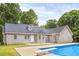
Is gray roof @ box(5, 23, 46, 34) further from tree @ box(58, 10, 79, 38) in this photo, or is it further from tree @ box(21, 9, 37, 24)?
tree @ box(58, 10, 79, 38)

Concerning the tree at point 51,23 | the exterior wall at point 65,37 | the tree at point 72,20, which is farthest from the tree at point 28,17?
the exterior wall at point 65,37

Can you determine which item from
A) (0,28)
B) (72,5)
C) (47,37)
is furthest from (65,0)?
(0,28)

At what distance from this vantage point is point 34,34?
525cm

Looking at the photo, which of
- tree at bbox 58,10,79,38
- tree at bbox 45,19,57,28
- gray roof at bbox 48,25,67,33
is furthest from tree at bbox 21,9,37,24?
tree at bbox 58,10,79,38

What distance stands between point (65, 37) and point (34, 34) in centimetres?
86

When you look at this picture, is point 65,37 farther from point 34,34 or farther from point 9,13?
point 9,13

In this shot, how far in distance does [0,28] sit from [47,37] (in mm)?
1274

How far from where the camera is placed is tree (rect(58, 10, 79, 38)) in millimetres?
5113

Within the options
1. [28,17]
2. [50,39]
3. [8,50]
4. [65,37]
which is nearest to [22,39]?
[8,50]

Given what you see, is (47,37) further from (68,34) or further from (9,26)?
(9,26)

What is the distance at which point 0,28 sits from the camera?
16.5 ft

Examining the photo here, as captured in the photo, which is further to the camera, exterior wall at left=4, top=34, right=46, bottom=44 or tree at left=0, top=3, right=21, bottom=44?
exterior wall at left=4, top=34, right=46, bottom=44

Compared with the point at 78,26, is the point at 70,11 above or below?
above

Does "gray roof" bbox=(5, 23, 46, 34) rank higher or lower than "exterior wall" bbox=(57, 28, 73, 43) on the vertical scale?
higher
